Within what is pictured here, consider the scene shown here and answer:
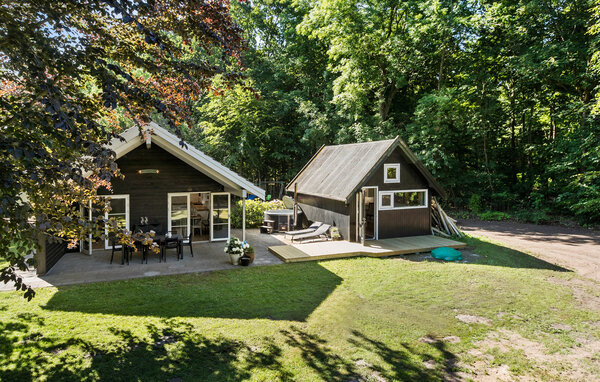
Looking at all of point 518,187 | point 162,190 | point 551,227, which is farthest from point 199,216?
point 518,187

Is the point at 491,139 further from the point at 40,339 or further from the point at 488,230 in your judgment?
the point at 40,339

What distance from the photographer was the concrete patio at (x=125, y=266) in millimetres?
8586

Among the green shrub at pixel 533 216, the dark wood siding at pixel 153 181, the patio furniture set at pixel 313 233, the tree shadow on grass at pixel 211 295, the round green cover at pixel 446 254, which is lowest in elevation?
the tree shadow on grass at pixel 211 295

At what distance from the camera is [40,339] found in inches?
219

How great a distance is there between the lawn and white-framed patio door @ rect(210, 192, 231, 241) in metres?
3.99

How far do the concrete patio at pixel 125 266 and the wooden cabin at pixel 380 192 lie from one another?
336 centimetres

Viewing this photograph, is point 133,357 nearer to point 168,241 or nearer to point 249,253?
point 249,253

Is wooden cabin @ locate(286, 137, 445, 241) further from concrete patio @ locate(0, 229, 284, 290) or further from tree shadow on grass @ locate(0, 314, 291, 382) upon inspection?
tree shadow on grass @ locate(0, 314, 291, 382)

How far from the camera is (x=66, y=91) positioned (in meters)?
3.96

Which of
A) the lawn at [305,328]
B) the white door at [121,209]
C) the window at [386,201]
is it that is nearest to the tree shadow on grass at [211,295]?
the lawn at [305,328]

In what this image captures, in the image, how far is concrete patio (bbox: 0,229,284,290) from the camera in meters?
8.59

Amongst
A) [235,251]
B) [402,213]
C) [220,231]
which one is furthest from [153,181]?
[402,213]

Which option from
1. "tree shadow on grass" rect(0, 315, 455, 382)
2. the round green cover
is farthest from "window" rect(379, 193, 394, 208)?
"tree shadow on grass" rect(0, 315, 455, 382)

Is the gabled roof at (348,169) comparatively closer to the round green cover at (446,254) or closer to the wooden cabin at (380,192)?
the wooden cabin at (380,192)
